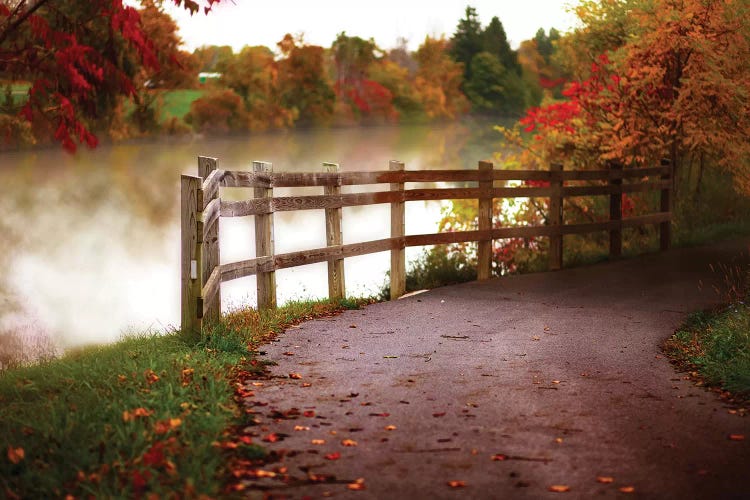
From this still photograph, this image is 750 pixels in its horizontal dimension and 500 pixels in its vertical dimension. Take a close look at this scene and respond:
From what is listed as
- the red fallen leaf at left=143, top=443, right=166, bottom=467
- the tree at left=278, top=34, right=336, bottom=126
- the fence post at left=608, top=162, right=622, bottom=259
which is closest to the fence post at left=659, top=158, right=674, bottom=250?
the fence post at left=608, top=162, right=622, bottom=259

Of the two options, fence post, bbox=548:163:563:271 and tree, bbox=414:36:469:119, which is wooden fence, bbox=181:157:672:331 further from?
tree, bbox=414:36:469:119

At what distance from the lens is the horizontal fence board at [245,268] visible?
30.8 ft

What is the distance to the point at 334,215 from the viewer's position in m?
11.6

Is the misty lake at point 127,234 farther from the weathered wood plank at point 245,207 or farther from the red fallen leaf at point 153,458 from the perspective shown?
the red fallen leaf at point 153,458

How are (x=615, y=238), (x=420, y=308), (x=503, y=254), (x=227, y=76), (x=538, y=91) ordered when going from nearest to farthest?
(x=420, y=308) → (x=615, y=238) → (x=503, y=254) → (x=227, y=76) → (x=538, y=91)

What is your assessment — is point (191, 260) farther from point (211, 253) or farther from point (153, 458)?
point (153, 458)

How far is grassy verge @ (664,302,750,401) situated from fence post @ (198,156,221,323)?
14.1 ft

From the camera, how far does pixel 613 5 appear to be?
62.4 ft

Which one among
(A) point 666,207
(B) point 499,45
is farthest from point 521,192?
(B) point 499,45

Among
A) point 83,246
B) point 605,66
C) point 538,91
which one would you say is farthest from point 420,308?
point 538,91

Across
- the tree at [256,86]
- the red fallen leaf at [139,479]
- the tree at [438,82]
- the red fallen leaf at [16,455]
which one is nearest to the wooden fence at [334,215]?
the red fallen leaf at [16,455]

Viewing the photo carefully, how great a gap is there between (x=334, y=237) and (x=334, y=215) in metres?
0.29

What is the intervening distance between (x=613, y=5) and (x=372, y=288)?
29.7ft

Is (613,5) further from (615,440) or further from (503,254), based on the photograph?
(615,440)
